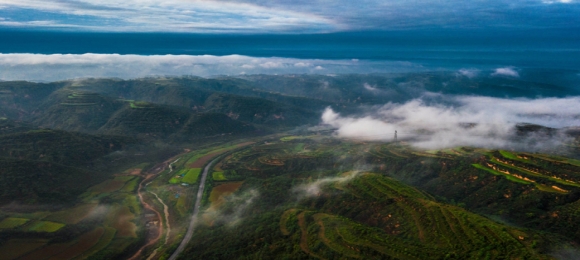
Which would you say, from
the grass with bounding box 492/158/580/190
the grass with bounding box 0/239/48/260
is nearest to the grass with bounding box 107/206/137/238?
the grass with bounding box 0/239/48/260

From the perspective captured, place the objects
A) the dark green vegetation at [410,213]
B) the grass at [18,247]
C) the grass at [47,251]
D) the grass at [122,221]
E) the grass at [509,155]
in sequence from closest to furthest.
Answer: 1. the dark green vegetation at [410,213]
2. the grass at [18,247]
3. the grass at [47,251]
4. the grass at [122,221]
5. the grass at [509,155]

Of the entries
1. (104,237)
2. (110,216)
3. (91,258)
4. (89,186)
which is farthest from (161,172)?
(91,258)

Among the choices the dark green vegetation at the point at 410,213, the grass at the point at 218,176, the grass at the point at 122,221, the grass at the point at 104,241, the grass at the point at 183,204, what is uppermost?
the dark green vegetation at the point at 410,213

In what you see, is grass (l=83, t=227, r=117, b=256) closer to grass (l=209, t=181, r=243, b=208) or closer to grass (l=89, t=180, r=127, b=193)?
grass (l=209, t=181, r=243, b=208)

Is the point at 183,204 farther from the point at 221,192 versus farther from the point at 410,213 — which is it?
the point at 410,213

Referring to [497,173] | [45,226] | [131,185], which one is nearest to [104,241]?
[45,226]

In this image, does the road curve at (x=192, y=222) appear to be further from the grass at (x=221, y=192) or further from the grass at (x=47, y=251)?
the grass at (x=47, y=251)

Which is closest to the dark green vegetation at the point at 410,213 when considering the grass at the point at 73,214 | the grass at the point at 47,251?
the grass at the point at 47,251
